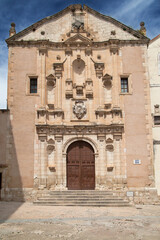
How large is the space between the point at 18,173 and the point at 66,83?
5744 mm

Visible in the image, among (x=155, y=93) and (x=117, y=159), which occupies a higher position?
(x=155, y=93)

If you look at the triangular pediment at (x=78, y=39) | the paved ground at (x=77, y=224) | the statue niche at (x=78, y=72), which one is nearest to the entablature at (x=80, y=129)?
the statue niche at (x=78, y=72)

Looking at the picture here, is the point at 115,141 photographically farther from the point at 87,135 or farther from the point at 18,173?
the point at 18,173

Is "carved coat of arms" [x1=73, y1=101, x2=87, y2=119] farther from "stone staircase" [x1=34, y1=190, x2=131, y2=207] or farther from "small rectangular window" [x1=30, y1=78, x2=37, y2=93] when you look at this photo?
"stone staircase" [x1=34, y1=190, x2=131, y2=207]

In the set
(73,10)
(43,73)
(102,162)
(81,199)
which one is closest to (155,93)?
(102,162)

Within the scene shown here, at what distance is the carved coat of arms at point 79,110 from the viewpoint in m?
15.8

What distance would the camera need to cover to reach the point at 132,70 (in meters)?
16.3

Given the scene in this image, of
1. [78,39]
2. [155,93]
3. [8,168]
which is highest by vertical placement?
[78,39]

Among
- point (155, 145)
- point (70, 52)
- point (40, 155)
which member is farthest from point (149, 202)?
point (70, 52)

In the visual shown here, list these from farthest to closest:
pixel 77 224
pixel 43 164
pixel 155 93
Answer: pixel 155 93, pixel 43 164, pixel 77 224

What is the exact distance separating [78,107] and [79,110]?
0.19 meters

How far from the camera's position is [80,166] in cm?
1550

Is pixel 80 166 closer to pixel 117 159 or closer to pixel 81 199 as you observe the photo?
pixel 117 159

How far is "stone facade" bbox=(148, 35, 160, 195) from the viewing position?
15477 millimetres
